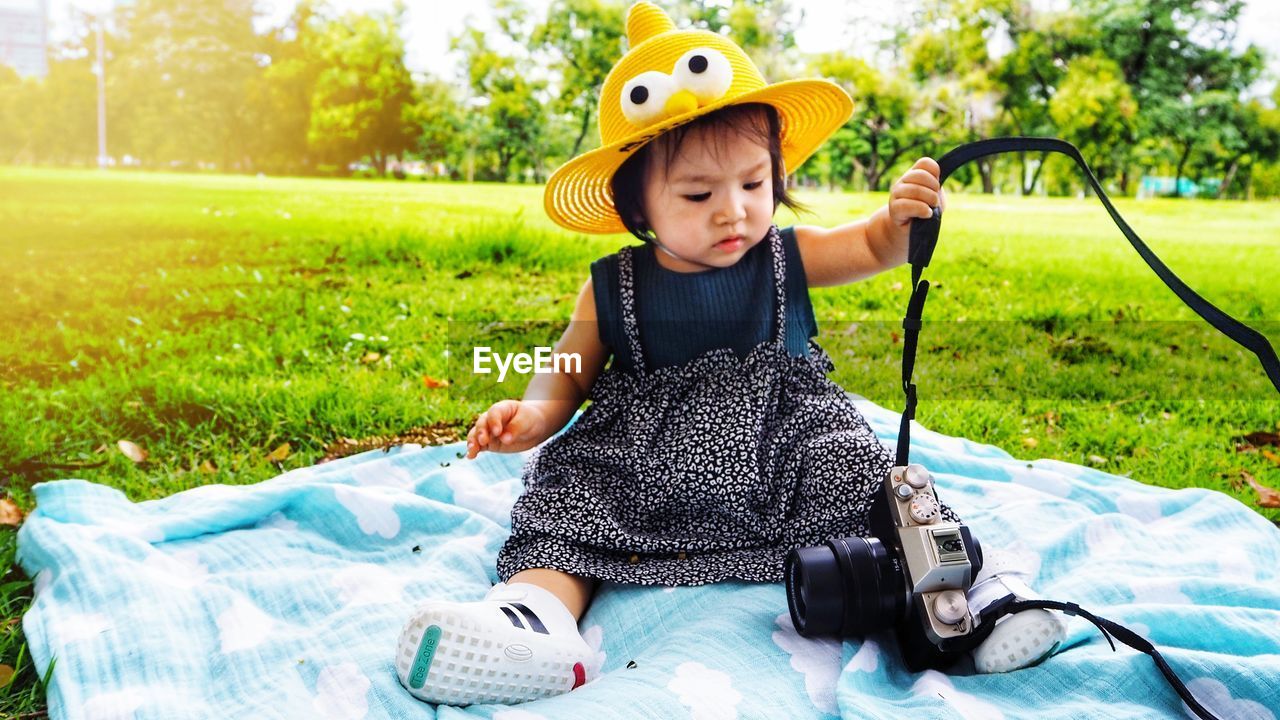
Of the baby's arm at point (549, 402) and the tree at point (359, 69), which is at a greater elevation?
the tree at point (359, 69)

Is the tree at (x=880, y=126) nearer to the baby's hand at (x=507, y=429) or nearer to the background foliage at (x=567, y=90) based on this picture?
the background foliage at (x=567, y=90)

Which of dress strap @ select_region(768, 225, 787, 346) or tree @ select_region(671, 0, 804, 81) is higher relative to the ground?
tree @ select_region(671, 0, 804, 81)

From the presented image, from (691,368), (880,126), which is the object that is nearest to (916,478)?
(691,368)

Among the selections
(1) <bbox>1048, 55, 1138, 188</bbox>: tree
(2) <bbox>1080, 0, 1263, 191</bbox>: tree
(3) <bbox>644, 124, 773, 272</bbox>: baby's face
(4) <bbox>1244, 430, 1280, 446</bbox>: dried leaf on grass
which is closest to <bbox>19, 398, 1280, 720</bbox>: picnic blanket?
(3) <bbox>644, 124, 773, 272</bbox>: baby's face

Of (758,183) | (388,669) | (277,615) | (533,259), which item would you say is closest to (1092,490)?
(758,183)

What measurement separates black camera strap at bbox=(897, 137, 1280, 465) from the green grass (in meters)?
1.09

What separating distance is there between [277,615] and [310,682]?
23cm

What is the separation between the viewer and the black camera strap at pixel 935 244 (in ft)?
3.32

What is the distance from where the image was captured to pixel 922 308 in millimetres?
1119

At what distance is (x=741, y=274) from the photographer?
1.60 meters

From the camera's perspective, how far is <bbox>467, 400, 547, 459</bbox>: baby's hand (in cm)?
131

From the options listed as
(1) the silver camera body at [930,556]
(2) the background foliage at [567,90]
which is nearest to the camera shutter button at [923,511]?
(1) the silver camera body at [930,556]

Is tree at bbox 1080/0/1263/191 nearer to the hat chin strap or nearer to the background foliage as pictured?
the background foliage

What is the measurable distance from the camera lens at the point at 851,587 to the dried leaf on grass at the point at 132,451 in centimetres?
153
